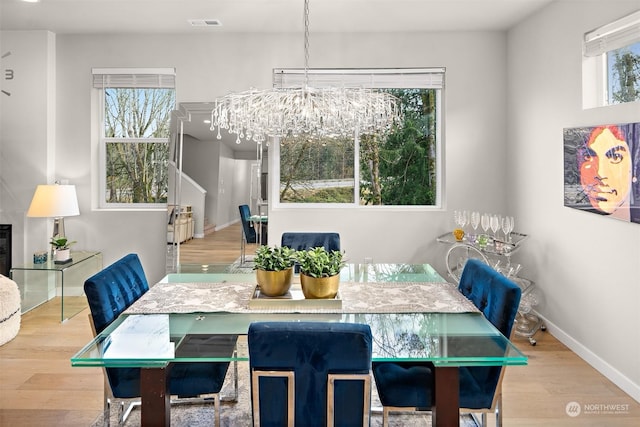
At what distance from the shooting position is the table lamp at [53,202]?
404cm

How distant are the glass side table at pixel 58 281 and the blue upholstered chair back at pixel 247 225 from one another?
1.50 m

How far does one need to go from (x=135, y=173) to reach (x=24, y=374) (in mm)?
2297

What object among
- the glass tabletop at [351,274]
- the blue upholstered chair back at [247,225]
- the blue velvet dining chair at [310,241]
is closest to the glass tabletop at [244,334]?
the glass tabletop at [351,274]

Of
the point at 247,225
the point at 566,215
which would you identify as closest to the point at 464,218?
the point at 566,215

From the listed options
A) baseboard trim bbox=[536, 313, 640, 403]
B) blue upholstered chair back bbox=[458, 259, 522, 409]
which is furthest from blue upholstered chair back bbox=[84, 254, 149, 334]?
baseboard trim bbox=[536, 313, 640, 403]

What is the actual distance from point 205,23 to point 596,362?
13.2 feet

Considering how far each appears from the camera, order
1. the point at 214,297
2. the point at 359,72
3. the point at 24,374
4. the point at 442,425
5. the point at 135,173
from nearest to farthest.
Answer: the point at 442,425 → the point at 214,297 → the point at 24,374 → the point at 359,72 → the point at 135,173

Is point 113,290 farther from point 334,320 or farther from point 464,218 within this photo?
point 464,218

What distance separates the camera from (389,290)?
245cm

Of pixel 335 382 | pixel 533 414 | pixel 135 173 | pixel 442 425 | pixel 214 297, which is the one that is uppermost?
pixel 135 173

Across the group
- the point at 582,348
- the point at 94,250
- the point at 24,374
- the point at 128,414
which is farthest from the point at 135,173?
the point at 582,348

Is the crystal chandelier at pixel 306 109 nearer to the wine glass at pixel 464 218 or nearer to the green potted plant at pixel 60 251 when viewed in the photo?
the wine glass at pixel 464 218

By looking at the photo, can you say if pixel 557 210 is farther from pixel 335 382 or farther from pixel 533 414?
pixel 335 382

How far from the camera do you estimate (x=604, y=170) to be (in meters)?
2.85
